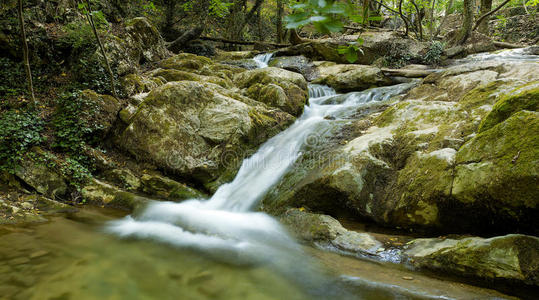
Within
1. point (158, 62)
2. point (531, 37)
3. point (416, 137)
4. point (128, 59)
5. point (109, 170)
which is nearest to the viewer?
point (416, 137)

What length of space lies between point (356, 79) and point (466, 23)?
5.74 metres

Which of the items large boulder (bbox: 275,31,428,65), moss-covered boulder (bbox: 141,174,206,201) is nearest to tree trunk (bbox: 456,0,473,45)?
large boulder (bbox: 275,31,428,65)

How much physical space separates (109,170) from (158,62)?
6.16 metres

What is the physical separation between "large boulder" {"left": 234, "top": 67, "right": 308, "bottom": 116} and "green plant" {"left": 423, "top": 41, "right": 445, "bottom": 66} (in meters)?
6.27

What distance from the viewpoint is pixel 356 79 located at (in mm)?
9641

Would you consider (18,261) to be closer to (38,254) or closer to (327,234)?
(38,254)

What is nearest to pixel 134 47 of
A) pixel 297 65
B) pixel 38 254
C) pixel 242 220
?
pixel 297 65

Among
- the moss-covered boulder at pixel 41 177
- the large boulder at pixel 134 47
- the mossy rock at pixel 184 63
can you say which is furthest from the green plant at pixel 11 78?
the mossy rock at pixel 184 63

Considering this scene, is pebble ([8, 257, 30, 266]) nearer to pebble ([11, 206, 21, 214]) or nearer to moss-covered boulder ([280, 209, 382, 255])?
pebble ([11, 206, 21, 214])

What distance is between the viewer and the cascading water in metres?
3.25

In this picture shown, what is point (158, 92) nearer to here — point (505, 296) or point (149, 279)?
point (149, 279)

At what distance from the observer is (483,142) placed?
3088 mm

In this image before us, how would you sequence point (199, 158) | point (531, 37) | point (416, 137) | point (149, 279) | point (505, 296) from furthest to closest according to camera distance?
point (531, 37) < point (199, 158) < point (416, 137) < point (149, 279) < point (505, 296)

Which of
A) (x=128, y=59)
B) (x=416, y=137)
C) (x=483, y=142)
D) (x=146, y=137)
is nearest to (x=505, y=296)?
(x=483, y=142)
